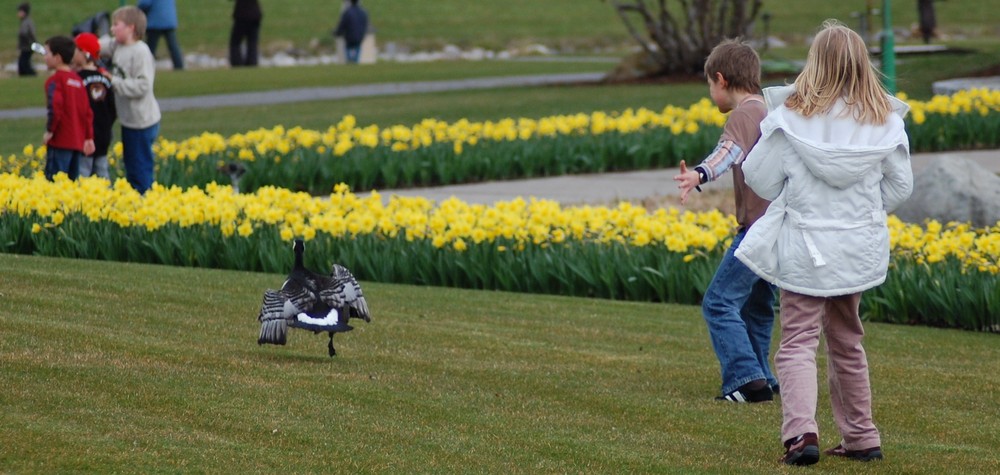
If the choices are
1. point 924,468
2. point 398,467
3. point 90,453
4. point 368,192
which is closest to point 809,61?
point 924,468

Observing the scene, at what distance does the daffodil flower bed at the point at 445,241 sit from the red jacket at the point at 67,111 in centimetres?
93

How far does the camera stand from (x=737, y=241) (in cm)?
546

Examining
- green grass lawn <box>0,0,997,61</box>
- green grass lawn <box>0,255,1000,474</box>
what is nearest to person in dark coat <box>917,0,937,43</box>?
green grass lawn <box>0,0,997,61</box>

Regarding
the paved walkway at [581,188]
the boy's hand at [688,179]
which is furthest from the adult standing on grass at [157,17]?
the boy's hand at [688,179]

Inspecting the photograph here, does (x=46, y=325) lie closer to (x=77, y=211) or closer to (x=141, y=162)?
(x=77, y=211)

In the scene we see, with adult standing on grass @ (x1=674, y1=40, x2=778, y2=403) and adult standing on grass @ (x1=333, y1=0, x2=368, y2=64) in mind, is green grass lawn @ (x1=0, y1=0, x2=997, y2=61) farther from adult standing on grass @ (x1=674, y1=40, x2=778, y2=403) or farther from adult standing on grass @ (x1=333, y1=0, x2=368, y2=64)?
adult standing on grass @ (x1=674, y1=40, x2=778, y2=403)

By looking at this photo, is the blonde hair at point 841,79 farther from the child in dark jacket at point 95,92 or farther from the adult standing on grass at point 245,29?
the adult standing on grass at point 245,29

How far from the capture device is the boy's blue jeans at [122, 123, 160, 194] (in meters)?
10.8

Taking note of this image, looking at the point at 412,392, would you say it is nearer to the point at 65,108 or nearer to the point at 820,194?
the point at 820,194

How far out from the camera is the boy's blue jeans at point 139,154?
10.8 m

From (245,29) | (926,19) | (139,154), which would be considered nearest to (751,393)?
(139,154)

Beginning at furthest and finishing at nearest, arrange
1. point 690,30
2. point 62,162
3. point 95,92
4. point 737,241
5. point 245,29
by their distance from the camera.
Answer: point 245,29, point 690,30, point 95,92, point 62,162, point 737,241

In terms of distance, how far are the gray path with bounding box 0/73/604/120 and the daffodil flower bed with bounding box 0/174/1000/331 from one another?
991 cm

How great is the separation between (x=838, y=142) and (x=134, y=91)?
712 cm
